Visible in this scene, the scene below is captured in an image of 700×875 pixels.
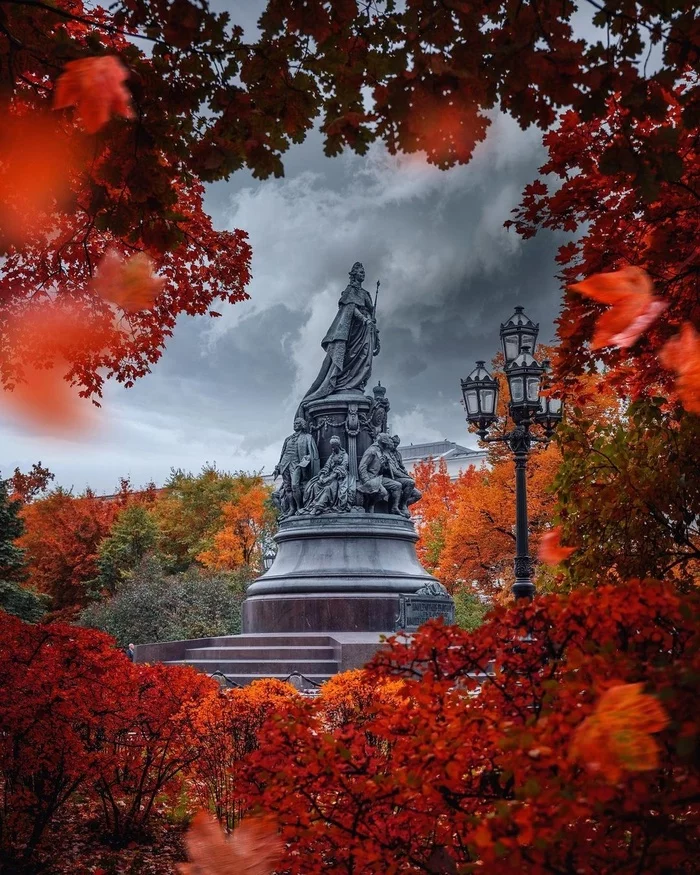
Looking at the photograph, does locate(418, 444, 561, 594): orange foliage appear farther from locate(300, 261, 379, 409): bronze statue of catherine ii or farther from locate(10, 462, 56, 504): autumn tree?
locate(10, 462, 56, 504): autumn tree

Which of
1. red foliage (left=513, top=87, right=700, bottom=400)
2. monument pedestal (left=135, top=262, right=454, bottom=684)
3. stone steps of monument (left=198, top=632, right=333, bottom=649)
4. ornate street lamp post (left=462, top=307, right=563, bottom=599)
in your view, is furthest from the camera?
monument pedestal (left=135, top=262, right=454, bottom=684)

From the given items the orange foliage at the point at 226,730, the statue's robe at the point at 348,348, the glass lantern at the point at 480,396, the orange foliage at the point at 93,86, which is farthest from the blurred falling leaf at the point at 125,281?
the statue's robe at the point at 348,348

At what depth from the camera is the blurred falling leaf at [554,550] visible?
547 cm

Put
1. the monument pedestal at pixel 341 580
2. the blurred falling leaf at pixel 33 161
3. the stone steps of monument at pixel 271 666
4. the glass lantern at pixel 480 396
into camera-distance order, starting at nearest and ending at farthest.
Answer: the blurred falling leaf at pixel 33 161 → the glass lantern at pixel 480 396 → the stone steps of monument at pixel 271 666 → the monument pedestal at pixel 341 580

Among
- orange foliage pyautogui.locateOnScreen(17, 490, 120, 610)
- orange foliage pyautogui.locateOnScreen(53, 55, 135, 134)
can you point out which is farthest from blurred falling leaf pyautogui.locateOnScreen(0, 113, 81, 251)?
orange foliage pyautogui.locateOnScreen(17, 490, 120, 610)

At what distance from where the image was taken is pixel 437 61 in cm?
323

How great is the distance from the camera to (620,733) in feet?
7.60

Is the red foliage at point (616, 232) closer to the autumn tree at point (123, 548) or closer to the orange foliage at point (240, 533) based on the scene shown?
the autumn tree at point (123, 548)

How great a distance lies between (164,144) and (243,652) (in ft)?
53.8

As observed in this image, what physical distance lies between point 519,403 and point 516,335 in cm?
120

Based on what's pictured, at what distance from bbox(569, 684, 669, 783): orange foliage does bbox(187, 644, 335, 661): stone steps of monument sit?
627 inches

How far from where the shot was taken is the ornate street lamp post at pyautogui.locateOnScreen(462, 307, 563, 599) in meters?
12.1

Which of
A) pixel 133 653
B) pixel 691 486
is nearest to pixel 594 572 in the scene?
pixel 691 486

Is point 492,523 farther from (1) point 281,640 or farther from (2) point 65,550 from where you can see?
(2) point 65,550
